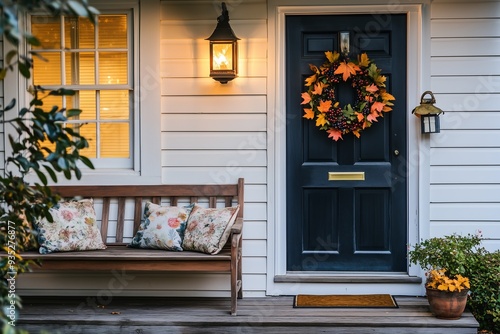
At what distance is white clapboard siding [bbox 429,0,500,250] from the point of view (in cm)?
527

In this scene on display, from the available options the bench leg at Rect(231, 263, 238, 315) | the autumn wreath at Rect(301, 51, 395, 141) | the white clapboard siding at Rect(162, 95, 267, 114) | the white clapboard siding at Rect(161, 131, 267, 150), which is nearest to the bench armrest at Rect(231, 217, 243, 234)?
the bench leg at Rect(231, 263, 238, 315)

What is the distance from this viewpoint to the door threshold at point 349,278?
210 inches

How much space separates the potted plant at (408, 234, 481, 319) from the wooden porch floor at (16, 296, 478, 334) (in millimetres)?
103

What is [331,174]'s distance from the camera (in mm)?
5402

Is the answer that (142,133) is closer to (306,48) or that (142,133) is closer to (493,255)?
(306,48)

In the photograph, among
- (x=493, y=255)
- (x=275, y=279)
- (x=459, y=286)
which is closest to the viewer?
(x=459, y=286)

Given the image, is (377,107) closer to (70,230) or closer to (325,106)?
(325,106)

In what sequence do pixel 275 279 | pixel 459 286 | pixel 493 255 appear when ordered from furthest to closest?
pixel 275 279
pixel 493 255
pixel 459 286

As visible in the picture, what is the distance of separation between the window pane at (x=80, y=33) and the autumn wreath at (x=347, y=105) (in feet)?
5.80

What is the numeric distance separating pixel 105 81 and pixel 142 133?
1.72 feet

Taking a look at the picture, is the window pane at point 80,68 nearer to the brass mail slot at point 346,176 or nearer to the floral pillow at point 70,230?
the floral pillow at point 70,230

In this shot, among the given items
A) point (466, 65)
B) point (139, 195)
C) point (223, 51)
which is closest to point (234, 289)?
point (139, 195)

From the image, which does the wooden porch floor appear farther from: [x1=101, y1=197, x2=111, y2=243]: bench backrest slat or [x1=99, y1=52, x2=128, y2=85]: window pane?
[x1=99, y1=52, x2=128, y2=85]: window pane

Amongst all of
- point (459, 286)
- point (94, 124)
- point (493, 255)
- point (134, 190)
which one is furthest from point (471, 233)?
point (94, 124)
